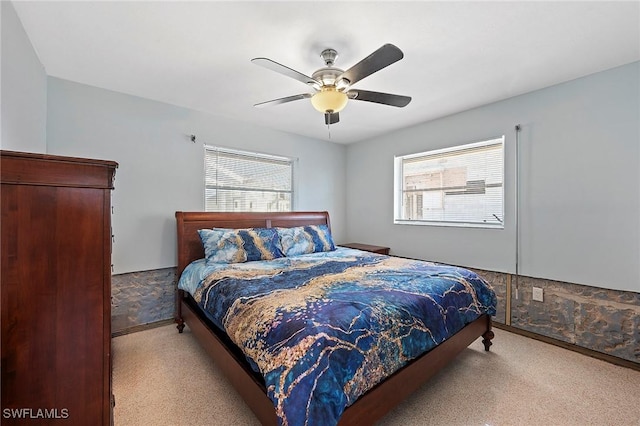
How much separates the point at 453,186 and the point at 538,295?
1.50 m

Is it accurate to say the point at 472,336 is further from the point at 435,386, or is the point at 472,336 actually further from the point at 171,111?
the point at 171,111

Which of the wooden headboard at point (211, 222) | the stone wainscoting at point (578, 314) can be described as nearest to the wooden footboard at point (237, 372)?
the wooden headboard at point (211, 222)

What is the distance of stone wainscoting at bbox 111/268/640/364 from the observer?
2.28 meters

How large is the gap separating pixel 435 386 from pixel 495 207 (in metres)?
2.11

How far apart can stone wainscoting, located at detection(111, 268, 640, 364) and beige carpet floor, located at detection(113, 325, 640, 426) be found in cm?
19

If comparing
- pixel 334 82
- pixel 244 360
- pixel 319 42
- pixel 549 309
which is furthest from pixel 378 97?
pixel 549 309

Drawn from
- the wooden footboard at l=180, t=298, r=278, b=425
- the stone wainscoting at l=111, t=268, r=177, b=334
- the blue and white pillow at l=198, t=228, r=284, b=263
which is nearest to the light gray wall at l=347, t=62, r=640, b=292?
the blue and white pillow at l=198, t=228, r=284, b=263

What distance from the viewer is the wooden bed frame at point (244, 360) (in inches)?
53.6

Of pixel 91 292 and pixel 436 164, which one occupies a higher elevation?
pixel 436 164

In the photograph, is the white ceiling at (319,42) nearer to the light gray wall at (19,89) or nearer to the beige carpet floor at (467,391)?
the light gray wall at (19,89)

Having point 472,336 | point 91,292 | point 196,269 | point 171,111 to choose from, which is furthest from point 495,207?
point 171,111

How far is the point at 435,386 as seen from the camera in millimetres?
1962

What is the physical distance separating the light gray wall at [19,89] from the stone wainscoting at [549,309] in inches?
57.3

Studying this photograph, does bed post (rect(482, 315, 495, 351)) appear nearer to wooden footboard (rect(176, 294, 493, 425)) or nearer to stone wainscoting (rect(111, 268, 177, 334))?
wooden footboard (rect(176, 294, 493, 425))
